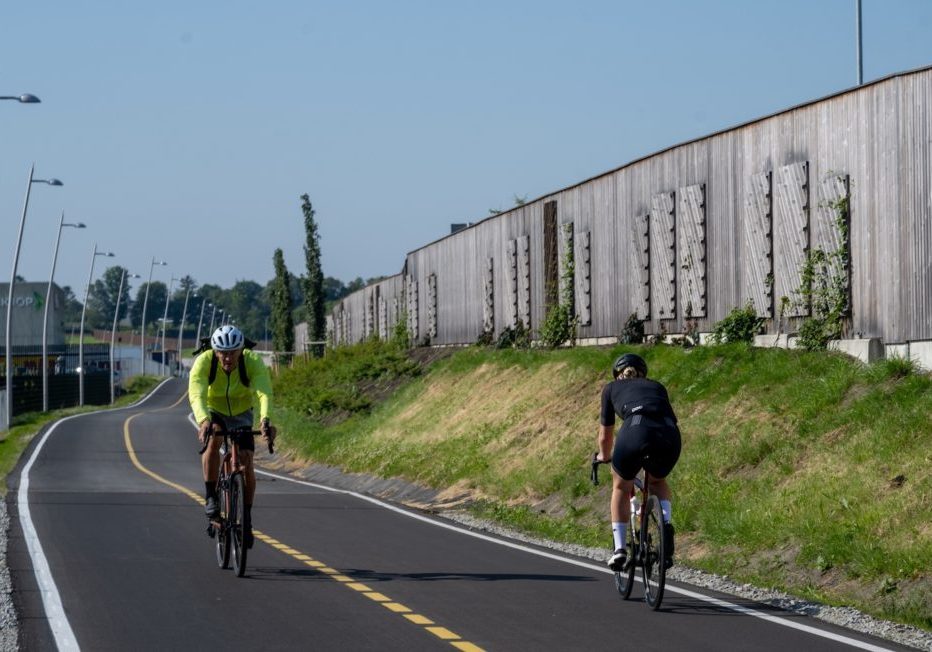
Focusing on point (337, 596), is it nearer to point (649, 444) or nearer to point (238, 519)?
point (238, 519)

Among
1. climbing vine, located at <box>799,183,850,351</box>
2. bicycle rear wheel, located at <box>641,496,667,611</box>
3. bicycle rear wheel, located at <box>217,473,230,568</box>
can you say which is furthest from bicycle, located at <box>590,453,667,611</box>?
climbing vine, located at <box>799,183,850,351</box>

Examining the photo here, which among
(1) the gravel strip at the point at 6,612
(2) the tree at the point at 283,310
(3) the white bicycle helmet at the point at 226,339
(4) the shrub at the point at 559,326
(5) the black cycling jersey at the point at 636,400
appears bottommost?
(1) the gravel strip at the point at 6,612

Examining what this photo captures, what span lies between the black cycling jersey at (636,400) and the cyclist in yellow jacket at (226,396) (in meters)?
3.29

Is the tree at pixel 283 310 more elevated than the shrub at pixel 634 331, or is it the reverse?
the tree at pixel 283 310

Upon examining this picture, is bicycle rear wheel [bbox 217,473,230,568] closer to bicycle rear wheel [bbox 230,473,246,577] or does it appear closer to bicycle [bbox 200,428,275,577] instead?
bicycle [bbox 200,428,275,577]

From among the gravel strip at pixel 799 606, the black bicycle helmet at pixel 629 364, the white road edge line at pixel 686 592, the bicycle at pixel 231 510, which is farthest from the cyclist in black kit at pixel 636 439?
the bicycle at pixel 231 510

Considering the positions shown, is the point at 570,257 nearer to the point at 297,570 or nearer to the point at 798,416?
the point at 798,416

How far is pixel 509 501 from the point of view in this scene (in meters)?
22.4

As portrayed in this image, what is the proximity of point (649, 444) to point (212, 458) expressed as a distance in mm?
4732

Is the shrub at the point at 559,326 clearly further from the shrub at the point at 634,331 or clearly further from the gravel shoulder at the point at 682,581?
the gravel shoulder at the point at 682,581

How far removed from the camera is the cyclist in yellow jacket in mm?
13633

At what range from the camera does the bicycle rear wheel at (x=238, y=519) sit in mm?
13391

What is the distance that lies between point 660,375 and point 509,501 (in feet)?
12.2

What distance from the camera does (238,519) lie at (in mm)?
13523
